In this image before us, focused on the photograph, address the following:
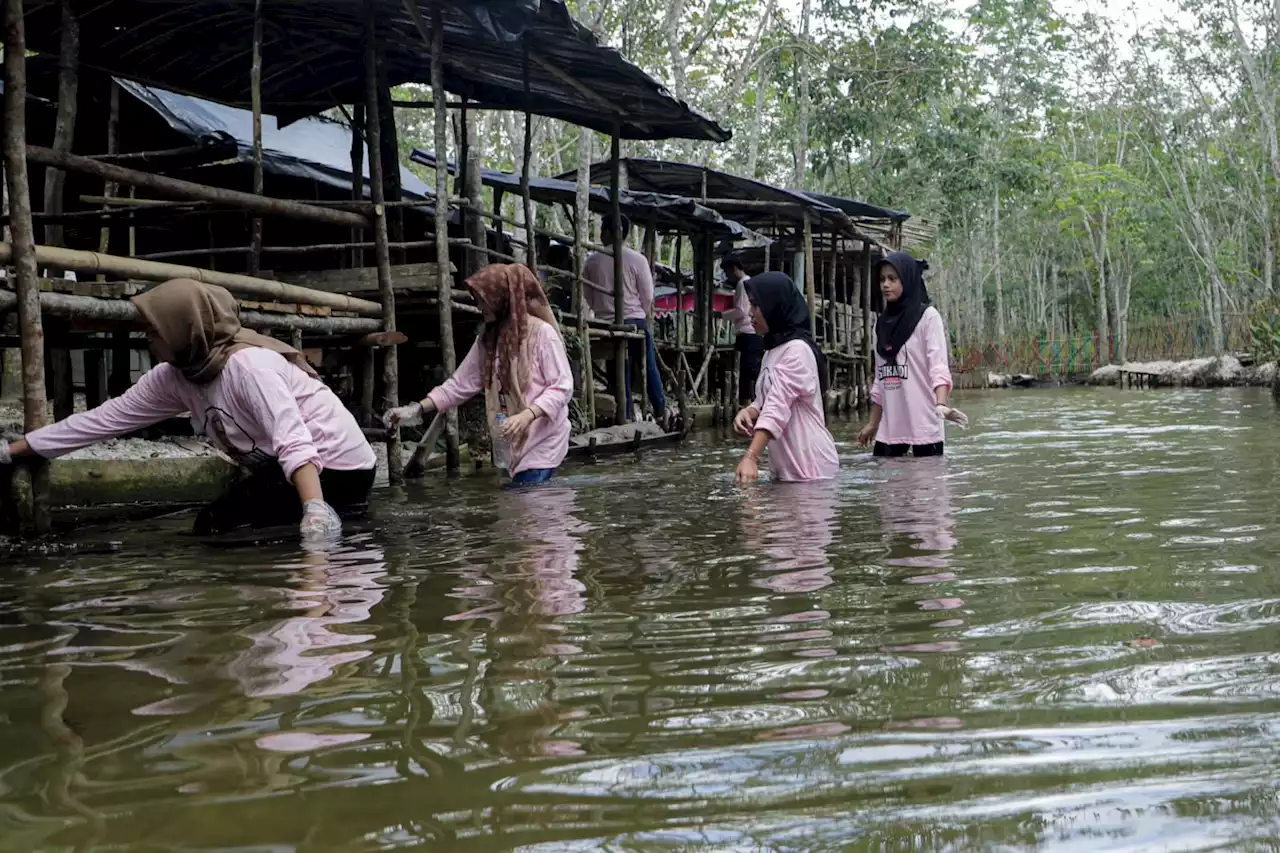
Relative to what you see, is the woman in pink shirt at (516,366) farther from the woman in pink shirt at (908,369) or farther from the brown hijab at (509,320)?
the woman in pink shirt at (908,369)

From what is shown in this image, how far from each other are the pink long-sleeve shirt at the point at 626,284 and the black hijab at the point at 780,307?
6578 mm

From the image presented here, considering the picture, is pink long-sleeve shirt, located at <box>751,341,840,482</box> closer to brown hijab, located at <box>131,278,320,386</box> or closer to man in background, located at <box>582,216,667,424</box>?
brown hijab, located at <box>131,278,320,386</box>

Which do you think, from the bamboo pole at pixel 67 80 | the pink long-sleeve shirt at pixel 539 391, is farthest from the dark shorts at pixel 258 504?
the bamboo pole at pixel 67 80

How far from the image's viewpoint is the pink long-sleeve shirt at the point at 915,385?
6629mm

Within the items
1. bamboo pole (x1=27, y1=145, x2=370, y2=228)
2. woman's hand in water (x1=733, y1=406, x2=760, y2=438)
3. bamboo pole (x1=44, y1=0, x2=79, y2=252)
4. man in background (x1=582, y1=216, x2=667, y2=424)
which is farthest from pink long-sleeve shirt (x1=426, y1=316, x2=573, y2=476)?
man in background (x1=582, y1=216, x2=667, y2=424)

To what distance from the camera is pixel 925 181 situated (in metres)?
28.2

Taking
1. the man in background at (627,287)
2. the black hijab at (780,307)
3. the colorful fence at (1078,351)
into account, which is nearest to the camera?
the black hijab at (780,307)

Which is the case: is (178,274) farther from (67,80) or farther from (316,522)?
(316,522)

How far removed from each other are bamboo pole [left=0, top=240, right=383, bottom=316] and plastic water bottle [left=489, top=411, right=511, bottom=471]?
1.53 meters

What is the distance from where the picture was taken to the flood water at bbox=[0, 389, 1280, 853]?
161 centimetres

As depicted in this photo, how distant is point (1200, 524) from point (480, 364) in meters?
3.46

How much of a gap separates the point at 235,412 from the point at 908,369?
12.3 feet

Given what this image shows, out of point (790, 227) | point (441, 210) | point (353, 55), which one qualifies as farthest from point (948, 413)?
point (790, 227)

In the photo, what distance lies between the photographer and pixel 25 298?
481 centimetres
